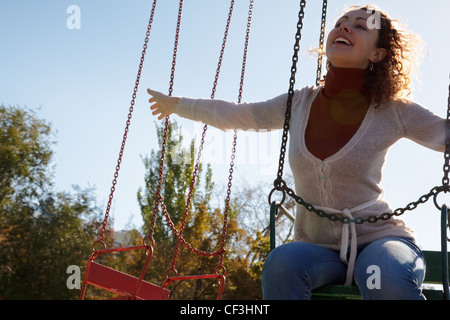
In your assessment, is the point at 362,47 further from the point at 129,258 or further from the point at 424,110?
the point at 129,258

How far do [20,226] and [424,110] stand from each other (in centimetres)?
1984

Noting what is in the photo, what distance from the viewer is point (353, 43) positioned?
209cm

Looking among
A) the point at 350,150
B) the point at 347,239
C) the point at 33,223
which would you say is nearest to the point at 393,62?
the point at 350,150

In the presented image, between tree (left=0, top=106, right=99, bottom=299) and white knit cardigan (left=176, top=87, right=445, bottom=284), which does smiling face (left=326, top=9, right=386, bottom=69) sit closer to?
white knit cardigan (left=176, top=87, right=445, bottom=284)

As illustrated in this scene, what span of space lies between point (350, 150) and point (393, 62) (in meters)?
0.48

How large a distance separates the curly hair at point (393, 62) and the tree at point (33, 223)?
18.2 meters

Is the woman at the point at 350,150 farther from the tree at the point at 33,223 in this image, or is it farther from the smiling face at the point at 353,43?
the tree at the point at 33,223

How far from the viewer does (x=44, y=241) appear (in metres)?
19.6

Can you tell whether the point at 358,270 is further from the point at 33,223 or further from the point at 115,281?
the point at 33,223

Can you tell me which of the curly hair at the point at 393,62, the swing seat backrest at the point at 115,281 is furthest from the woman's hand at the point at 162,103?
the swing seat backrest at the point at 115,281

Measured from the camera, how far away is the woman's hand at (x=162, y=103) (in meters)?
2.50

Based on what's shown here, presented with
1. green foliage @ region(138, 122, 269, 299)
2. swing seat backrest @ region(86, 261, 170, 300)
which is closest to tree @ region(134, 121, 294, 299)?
green foliage @ region(138, 122, 269, 299)

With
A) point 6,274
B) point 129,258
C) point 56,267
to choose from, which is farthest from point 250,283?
point 6,274

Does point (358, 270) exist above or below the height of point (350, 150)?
below
